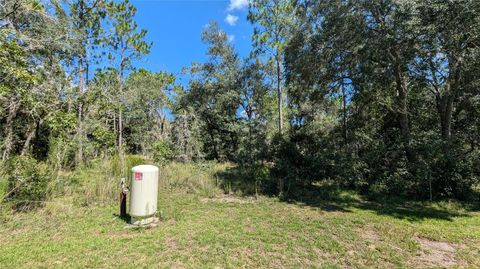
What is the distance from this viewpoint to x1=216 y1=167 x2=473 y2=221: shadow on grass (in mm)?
5590

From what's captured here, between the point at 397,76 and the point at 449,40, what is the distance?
5.90 ft

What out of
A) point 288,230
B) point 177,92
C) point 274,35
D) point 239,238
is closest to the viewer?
point 239,238

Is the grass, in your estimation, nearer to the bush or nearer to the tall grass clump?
the bush

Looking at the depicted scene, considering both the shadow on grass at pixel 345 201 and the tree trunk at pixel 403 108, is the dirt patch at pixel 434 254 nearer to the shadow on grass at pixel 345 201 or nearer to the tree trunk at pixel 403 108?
the shadow on grass at pixel 345 201

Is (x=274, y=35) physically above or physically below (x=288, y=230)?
above

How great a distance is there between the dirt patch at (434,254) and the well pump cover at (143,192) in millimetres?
3891

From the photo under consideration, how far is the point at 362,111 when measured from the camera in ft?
30.1

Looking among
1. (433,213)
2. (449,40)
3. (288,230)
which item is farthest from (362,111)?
(288,230)

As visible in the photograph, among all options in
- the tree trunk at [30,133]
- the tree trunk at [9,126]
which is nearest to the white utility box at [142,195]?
the tree trunk at [9,126]

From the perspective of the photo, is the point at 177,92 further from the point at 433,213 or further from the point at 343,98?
the point at 433,213

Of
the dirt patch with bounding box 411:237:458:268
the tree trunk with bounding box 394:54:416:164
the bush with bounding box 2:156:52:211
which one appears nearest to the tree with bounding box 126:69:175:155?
the bush with bounding box 2:156:52:211

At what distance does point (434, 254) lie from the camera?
11.8ft

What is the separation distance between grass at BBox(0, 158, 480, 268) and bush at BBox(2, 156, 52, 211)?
27 cm

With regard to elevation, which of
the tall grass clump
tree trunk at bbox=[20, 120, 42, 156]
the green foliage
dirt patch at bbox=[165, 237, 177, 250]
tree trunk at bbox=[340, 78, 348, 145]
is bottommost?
dirt patch at bbox=[165, 237, 177, 250]
